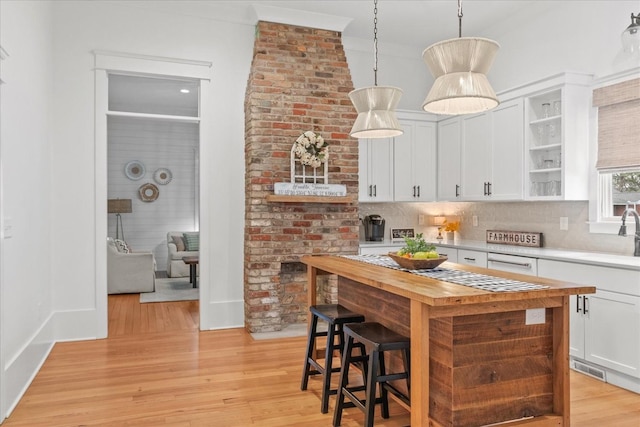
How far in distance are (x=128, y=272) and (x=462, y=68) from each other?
20.0 feet

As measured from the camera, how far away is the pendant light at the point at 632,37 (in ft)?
12.1

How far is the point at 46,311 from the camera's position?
13.7 ft

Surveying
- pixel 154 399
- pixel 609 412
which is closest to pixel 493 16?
pixel 609 412

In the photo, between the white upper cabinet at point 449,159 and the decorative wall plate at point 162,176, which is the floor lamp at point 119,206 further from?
the white upper cabinet at point 449,159

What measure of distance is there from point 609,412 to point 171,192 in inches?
325

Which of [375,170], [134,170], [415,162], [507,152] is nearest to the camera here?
[507,152]

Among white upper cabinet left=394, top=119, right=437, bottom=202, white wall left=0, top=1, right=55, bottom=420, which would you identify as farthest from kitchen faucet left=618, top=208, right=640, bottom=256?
white wall left=0, top=1, right=55, bottom=420

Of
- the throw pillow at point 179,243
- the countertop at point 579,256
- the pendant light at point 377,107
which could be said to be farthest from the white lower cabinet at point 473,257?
the throw pillow at point 179,243

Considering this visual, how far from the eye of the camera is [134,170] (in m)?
9.22

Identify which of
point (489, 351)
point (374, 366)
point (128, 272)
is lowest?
point (128, 272)

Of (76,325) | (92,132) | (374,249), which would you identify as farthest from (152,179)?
(374,249)

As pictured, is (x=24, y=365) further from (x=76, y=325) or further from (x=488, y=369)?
(x=488, y=369)

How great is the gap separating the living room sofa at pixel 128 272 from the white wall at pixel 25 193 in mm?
2510

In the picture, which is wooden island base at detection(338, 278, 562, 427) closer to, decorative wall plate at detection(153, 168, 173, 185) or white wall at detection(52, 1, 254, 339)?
white wall at detection(52, 1, 254, 339)
